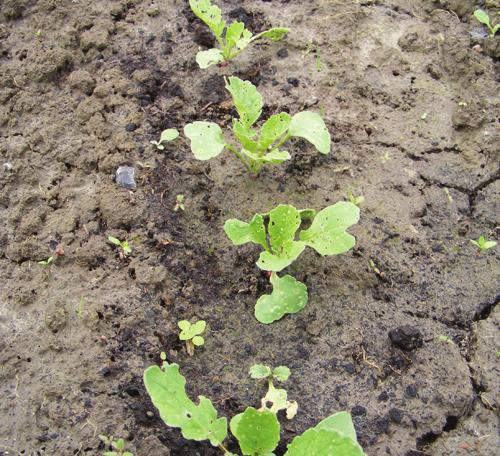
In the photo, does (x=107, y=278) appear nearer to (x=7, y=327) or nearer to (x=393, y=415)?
(x=7, y=327)

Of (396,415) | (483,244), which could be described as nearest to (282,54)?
(483,244)

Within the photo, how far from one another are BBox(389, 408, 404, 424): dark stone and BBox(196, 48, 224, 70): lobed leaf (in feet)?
5.37

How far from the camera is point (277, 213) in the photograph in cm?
214

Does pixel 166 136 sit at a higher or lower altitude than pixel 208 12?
lower

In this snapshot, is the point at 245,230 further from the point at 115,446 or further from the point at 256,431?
the point at 115,446

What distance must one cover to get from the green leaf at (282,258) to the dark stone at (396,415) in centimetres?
64

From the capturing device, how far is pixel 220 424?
1829mm

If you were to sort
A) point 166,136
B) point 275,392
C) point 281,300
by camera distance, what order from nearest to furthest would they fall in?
1. point 275,392
2. point 281,300
3. point 166,136

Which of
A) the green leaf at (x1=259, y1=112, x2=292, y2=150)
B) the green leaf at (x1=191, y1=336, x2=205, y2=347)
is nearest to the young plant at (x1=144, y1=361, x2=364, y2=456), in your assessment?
the green leaf at (x1=191, y1=336, x2=205, y2=347)

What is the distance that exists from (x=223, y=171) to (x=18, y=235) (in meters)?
0.89

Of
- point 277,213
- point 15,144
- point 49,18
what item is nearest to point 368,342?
point 277,213

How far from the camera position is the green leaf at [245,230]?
2.12m

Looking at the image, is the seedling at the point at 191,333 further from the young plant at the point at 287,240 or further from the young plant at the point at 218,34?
the young plant at the point at 218,34

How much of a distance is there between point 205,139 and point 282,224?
0.49m
